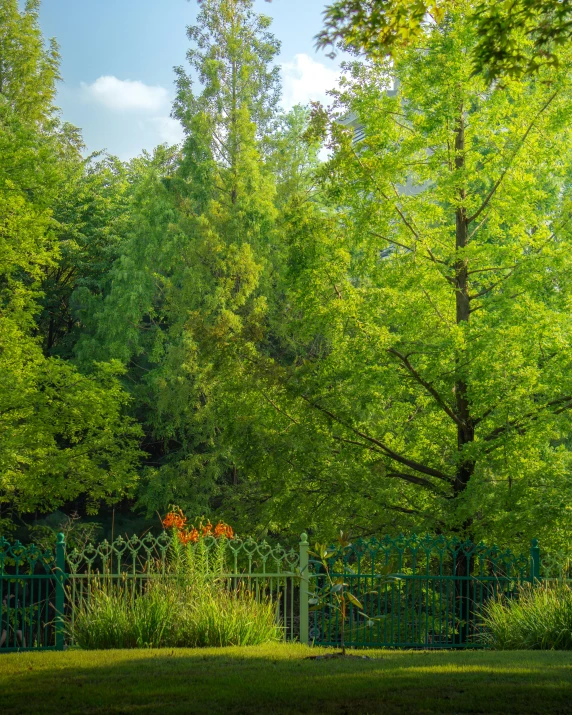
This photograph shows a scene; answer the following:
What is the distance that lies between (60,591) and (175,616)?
1963mm

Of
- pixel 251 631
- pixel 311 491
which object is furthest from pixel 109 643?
pixel 311 491

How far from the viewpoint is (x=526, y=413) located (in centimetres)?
1418

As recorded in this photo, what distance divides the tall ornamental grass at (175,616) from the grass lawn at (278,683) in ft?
2.66

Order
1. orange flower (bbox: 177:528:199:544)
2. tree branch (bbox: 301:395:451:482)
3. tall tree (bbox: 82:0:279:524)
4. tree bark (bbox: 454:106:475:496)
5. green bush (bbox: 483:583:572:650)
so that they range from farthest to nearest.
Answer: tall tree (bbox: 82:0:279:524)
tree branch (bbox: 301:395:451:482)
tree bark (bbox: 454:106:475:496)
orange flower (bbox: 177:528:199:544)
green bush (bbox: 483:583:572:650)

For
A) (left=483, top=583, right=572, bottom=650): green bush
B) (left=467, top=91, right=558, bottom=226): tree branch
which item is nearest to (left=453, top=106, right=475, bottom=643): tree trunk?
(left=467, top=91, right=558, bottom=226): tree branch

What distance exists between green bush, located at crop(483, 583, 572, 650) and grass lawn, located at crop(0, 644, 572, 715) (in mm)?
1235

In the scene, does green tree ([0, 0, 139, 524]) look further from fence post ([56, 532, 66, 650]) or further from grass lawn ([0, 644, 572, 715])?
grass lawn ([0, 644, 572, 715])

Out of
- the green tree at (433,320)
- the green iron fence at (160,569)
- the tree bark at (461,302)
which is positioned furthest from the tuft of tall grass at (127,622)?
the tree bark at (461,302)

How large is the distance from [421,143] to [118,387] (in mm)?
10379

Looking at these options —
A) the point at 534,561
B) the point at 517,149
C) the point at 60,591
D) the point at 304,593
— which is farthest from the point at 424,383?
the point at 60,591

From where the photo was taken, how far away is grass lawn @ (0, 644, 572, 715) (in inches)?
236

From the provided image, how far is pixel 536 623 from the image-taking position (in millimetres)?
10094

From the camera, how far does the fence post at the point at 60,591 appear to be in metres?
10.3

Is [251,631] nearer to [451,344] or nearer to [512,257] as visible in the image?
[451,344]
